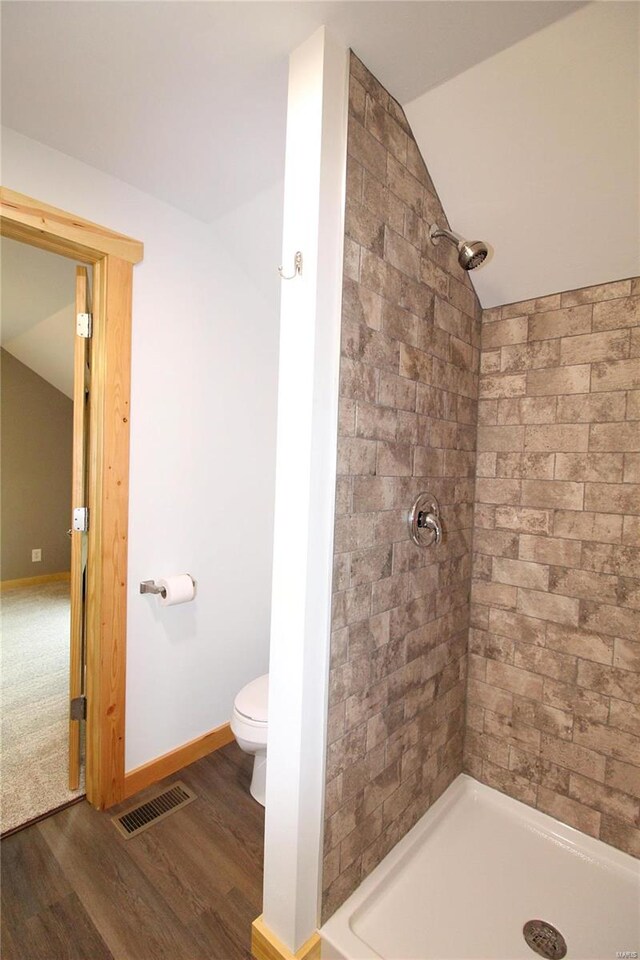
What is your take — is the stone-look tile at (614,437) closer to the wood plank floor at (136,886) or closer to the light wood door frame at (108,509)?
the light wood door frame at (108,509)

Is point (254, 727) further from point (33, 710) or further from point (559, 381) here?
point (559, 381)

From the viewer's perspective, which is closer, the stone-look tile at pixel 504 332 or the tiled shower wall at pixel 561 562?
the tiled shower wall at pixel 561 562

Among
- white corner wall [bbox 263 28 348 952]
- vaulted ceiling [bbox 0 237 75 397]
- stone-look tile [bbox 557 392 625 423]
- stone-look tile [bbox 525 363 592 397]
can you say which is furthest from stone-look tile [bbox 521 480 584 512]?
vaulted ceiling [bbox 0 237 75 397]

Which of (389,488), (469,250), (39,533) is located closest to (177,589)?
(389,488)

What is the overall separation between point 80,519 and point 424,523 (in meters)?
1.37

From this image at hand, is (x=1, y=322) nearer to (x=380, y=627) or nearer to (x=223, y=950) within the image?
(x=380, y=627)

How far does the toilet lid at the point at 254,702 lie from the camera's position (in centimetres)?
168

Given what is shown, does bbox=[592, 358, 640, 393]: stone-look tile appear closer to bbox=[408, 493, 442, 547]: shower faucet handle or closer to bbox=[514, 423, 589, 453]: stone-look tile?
bbox=[514, 423, 589, 453]: stone-look tile

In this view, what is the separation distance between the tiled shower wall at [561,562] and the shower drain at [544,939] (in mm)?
435

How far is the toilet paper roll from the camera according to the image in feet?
6.00

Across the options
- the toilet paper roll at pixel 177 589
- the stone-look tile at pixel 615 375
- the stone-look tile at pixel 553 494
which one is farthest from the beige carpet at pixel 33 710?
the stone-look tile at pixel 615 375

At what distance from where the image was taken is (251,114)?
1339 millimetres

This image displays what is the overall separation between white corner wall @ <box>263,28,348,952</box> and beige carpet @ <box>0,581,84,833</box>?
1182mm

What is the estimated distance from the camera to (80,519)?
5.69ft
